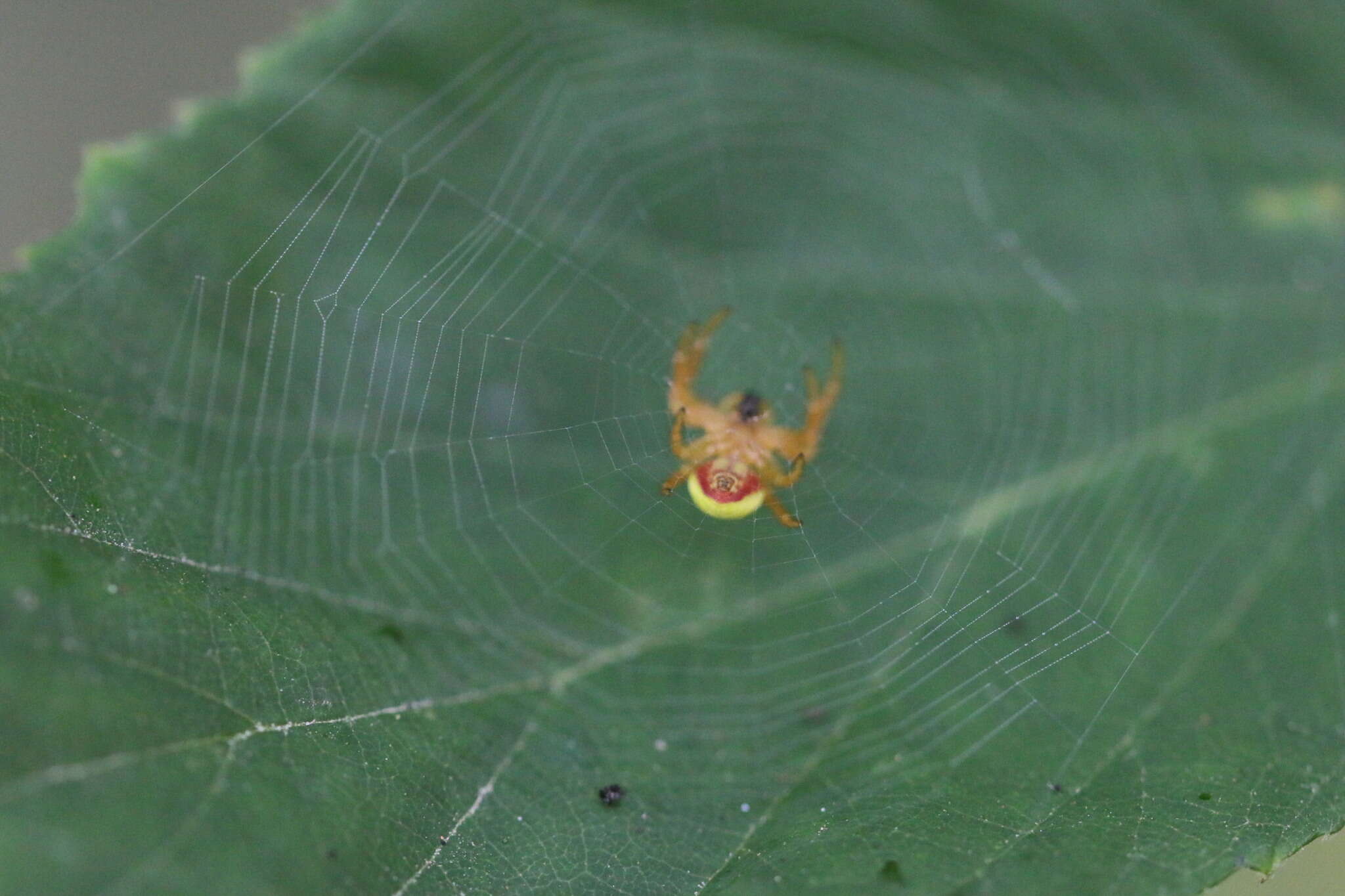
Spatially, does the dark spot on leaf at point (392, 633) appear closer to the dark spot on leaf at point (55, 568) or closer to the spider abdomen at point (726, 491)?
the dark spot on leaf at point (55, 568)

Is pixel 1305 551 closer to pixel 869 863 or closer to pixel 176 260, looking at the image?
pixel 869 863

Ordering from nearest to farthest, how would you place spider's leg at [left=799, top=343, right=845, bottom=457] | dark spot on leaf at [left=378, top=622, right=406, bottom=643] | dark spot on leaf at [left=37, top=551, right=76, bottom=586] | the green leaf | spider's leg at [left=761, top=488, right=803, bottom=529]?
dark spot on leaf at [left=37, top=551, right=76, bottom=586] < the green leaf < dark spot on leaf at [left=378, top=622, right=406, bottom=643] < spider's leg at [left=761, top=488, right=803, bottom=529] < spider's leg at [left=799, top=343, right=845, bottom=457]

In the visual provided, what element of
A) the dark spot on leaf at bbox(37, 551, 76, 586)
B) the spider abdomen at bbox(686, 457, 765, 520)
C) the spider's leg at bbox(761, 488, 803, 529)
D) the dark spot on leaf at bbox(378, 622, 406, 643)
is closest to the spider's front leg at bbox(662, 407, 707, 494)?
the spider abdomen at bbox(686, 457, 765, 520)

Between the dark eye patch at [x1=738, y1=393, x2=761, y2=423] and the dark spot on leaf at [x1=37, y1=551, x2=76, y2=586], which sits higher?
the dark eye patch at [x1=738, y1=393, x2=761, y2=423]

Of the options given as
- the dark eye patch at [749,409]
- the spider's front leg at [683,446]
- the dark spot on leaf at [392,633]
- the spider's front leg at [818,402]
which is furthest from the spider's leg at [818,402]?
the dark spot on leaf at [392,633]

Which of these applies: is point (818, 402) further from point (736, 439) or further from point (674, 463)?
point (674, 463)

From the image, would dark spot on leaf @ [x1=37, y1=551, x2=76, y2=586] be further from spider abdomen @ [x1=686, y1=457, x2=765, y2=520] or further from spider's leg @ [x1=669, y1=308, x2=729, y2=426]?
spider's leg @ [x1=669, y1=308, x2=729, y2=426]
